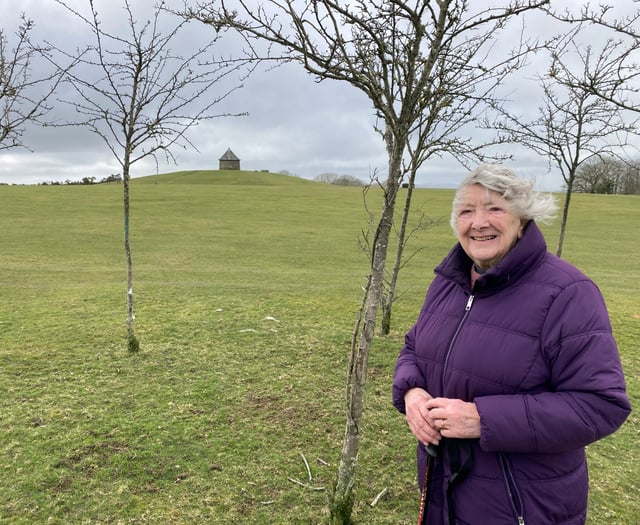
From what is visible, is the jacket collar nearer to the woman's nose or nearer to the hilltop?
the woman's nose

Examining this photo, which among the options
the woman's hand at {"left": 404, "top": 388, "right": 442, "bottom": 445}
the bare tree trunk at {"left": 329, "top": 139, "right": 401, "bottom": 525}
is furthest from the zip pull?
the bare tree trunk at {"left": 329, "top": 139, "right": 401, "bottom": 525}

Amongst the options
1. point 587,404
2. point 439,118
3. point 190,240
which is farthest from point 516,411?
point 190,240

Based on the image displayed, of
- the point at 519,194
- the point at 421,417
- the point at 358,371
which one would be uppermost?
the point at 519,194

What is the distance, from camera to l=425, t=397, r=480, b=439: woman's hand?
1.62m

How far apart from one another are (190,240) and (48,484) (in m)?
18.1

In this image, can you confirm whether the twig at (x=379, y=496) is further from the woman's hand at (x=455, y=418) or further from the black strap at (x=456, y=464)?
the woman's hand at (x=455, y=418)

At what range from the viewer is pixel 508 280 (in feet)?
5.50

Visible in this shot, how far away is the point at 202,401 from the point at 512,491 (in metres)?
3.80

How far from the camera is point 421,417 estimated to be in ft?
5.89

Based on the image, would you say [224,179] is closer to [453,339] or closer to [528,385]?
[453,339]

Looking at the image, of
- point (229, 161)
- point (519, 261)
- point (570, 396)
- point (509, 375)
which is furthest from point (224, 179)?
point (570, 396)

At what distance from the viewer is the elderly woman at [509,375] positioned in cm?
148

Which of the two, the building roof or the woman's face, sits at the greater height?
the building roof

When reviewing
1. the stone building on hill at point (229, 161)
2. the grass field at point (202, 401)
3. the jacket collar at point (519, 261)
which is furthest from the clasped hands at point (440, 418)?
the stone building on hill at point (229, 161)
